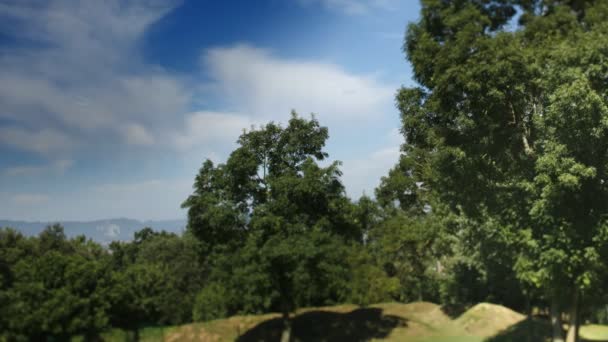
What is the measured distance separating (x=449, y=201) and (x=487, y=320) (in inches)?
559

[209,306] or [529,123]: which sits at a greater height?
[529,123]

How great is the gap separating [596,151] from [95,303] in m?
27.1

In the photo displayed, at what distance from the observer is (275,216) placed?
79.0 feet

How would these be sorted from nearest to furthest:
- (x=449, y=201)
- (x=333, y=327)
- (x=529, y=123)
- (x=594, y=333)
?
(x=529, y=123), (x=449, y=201), (x=594, y=333), (x=333, y=327)

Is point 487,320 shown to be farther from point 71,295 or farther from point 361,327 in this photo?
point 71,295

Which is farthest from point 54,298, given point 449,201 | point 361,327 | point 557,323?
point 557,323

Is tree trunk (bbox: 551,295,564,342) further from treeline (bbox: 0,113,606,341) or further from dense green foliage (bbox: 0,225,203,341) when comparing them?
dense green foliage (bbox: 0,225,203,341)

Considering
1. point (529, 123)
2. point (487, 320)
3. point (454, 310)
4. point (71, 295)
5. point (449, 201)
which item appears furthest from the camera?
point (454, 310)

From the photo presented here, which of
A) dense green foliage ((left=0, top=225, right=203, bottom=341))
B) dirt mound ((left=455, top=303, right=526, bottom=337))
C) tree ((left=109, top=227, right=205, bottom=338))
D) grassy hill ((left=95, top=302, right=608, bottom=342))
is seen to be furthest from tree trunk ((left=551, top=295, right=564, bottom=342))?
dense green foliage ((left=0, top=225, right=203, bottom=341))

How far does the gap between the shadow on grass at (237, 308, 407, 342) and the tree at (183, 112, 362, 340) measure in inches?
168

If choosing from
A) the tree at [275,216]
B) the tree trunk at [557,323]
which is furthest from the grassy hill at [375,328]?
the tree trunk at [557,323]

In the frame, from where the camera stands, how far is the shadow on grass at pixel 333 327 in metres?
29.5

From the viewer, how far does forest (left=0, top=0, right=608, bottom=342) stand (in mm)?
15047

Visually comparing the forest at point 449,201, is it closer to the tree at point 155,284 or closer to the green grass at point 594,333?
the tree at point 155,284
